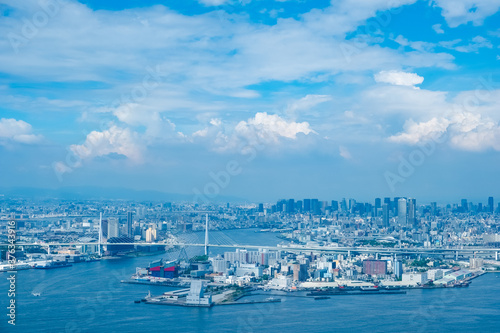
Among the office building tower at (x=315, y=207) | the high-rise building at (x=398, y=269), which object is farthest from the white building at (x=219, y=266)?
the office building tower at (x=315, y=207)

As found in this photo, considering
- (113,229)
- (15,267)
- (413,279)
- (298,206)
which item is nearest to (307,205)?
(298,206)

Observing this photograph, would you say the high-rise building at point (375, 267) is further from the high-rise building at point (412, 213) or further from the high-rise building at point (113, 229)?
the high-rise building at point (412, 213)

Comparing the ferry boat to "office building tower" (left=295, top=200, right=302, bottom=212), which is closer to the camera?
the ferry boat

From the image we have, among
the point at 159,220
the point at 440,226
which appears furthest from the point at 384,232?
the point at 159,220

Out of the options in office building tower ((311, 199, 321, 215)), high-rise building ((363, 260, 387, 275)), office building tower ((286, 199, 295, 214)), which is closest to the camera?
high-rise building ((363, 260, 387, 275))

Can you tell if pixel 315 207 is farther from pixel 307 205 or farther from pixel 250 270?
pixel 250 270

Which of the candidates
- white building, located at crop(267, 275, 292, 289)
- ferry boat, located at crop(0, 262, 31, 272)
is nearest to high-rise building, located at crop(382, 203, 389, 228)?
white building, located at crop(267, 275, 292, 289)

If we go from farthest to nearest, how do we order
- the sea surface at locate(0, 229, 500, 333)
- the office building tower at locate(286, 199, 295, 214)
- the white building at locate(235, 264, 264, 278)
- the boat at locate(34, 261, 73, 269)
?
the office building tower at locate(286, 199, 295, 214)
the boat at locate(34, 261, 73, 269)
the white building at locate(235, 264, 264, 278)
the sea surface at locate(0, 229, 500, 333)

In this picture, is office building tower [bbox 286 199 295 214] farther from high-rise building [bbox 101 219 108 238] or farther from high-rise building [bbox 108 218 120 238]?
high-rise building [bbox 108 218 120 238]

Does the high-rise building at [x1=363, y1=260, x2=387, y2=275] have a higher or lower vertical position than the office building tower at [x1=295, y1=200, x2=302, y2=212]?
Result: lower

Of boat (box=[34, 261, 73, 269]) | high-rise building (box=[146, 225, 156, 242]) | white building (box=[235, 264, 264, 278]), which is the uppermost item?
high-rise building (box=[146, 225, 156, 242])
